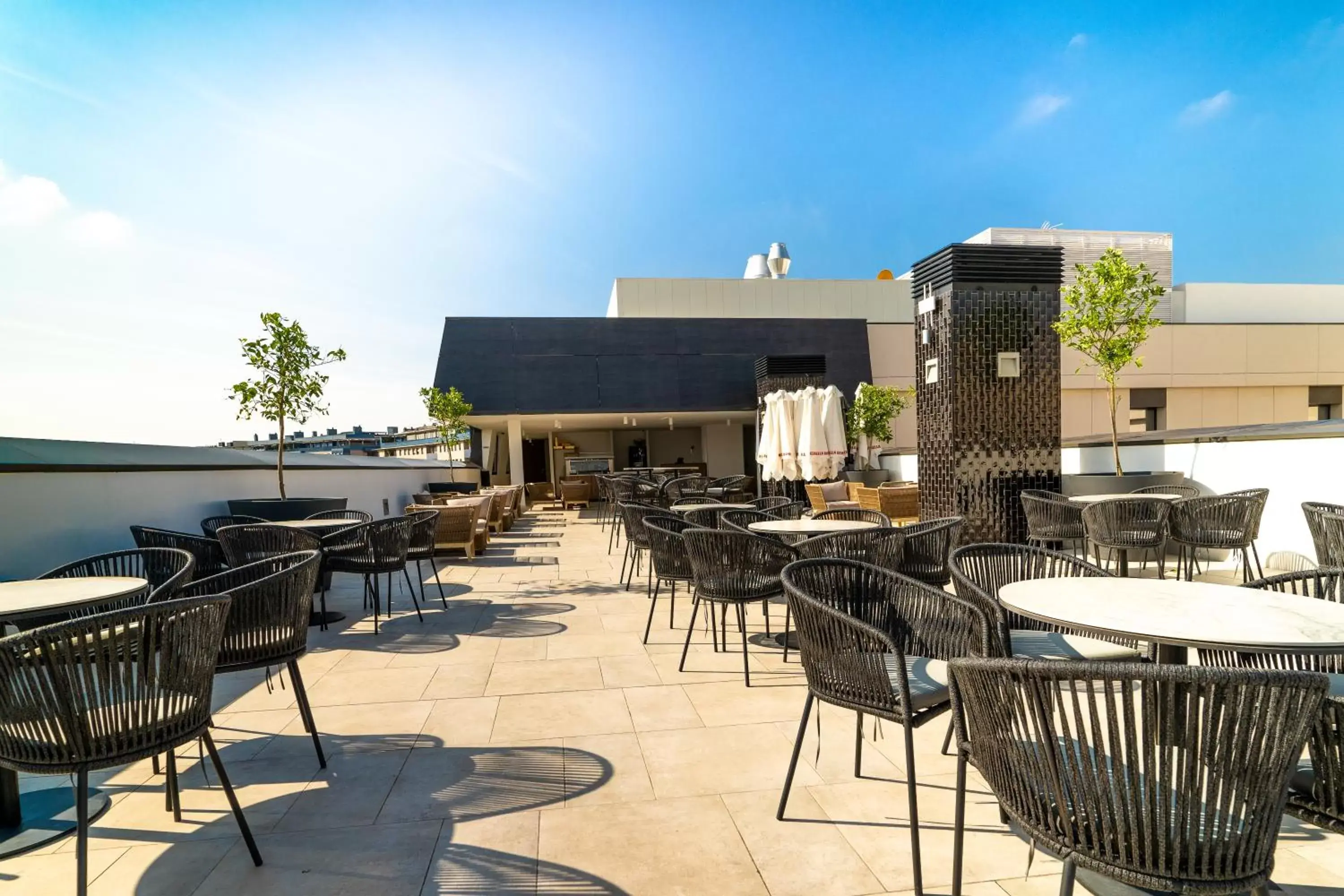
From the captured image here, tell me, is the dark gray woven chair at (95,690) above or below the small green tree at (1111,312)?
below

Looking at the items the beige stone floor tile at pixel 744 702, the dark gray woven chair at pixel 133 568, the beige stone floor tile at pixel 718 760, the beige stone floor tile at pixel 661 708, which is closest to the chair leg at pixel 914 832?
the beige stone floor tile at pixel 718 760

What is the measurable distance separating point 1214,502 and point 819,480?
579cm

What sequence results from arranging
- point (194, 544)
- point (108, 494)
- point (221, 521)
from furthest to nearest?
point (221, 521)
point (108, 494)
point (194, 544)

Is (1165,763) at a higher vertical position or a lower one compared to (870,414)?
lower

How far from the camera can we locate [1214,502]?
4.48 metres

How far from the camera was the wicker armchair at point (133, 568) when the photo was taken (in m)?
2.70

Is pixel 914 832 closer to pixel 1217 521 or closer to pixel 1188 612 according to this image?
pixel 1188 612

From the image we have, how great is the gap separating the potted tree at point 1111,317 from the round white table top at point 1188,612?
448 cm

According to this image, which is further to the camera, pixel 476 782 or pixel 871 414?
pixel 871 414

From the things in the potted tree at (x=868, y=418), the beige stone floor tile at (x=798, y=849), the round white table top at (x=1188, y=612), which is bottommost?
the beige stone floor tile at (x=798, y=849)

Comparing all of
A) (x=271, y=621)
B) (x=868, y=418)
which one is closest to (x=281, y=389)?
(x=271, y=621)

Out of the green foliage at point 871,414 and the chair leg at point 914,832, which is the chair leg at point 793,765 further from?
the green foliage at point 871,414

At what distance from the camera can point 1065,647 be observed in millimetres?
2303

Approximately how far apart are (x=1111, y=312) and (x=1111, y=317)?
0.14 feet
